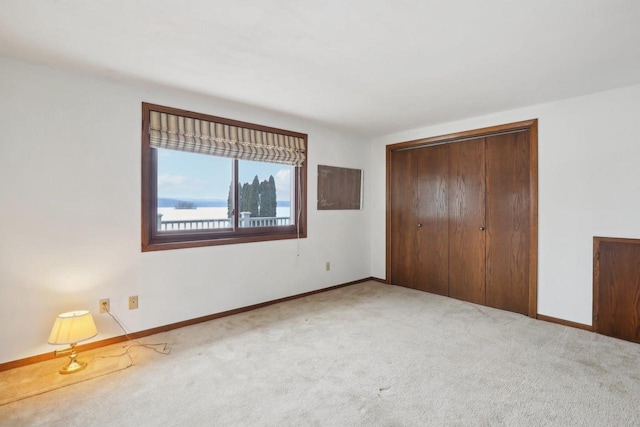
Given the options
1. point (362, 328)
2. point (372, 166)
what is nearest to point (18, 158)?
point (362, 328)

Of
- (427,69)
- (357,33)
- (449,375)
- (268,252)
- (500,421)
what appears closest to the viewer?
(500,421)

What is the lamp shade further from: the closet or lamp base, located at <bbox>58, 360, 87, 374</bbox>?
the closet

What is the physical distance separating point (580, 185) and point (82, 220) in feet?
14.5

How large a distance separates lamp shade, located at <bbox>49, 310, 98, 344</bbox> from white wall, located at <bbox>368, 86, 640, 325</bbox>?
13.4ft

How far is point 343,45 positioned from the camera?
2.12 meters

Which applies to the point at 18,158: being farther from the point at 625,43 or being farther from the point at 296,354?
the point at 625,43

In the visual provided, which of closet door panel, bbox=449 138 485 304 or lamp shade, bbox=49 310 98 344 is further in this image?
closet door panel, bbox=449 138 485 304

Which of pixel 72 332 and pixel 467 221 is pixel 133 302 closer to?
pixel 72 332

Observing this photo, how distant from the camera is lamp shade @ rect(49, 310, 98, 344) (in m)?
2.29

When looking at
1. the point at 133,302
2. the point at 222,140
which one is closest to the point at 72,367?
the point at 133,302

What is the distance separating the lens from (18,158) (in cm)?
236

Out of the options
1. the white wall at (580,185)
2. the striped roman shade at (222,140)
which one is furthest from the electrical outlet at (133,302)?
the white wall at (580,185)

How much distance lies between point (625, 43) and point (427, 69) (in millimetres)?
1206

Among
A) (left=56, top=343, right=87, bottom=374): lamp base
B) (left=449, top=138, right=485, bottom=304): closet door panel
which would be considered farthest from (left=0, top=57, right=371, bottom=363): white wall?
(left=449, top=138, right=485, bottom=304): closet door panel
